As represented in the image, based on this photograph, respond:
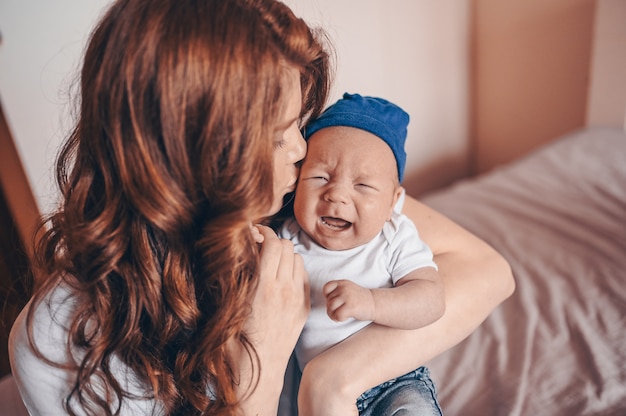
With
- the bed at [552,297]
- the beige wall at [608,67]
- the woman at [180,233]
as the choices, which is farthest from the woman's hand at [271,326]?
the beige wall at [608,67]

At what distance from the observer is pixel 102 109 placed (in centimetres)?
62

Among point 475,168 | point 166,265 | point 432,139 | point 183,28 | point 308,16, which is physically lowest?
point 475,168

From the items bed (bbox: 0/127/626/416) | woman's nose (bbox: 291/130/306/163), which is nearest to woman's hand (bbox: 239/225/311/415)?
woman's nose (bbox: 291/130/306/163)

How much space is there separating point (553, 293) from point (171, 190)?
97cm

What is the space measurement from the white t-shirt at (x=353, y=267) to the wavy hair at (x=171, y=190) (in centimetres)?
14

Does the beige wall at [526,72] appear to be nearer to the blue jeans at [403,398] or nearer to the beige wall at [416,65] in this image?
the beige wall at [416,65]

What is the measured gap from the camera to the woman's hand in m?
0.75

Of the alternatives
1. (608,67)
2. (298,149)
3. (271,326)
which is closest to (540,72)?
(608,67)

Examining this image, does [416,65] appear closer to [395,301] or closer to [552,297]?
[552,297]

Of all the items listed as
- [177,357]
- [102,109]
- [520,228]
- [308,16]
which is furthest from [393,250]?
[308,16]

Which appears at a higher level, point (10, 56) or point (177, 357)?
point (10, 56)

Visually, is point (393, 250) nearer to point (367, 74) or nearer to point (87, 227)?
point (87, 227)

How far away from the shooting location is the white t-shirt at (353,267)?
2.73 ft

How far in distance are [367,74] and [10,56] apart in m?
1.29
